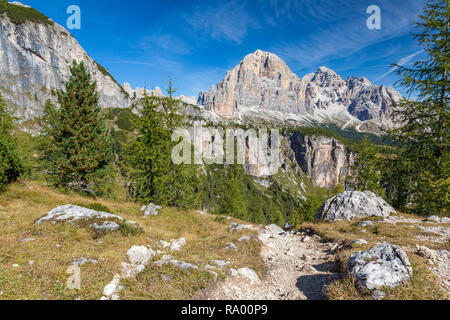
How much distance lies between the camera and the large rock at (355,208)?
49.6 feet

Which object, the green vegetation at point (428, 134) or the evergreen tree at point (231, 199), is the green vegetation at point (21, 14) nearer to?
the evergreen tree at point (231, 199)

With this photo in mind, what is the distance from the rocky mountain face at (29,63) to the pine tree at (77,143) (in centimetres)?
16421

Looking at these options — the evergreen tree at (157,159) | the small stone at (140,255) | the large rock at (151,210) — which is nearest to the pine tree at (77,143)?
the evergreen tree at (157,159)

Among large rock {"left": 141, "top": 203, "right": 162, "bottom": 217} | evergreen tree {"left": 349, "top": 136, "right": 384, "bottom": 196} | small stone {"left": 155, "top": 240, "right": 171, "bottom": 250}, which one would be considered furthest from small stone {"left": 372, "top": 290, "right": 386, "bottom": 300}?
evergreen tree {"left": 349, "top": 136, "right": 384, "bottom": 196}

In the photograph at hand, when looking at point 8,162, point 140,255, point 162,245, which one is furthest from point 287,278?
point 8,162

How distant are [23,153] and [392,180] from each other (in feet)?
98.2

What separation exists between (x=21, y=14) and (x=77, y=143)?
258 m

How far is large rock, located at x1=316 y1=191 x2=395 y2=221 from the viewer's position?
49.6ft

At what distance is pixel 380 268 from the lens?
18.1ft

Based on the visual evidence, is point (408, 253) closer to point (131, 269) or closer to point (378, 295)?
point (378, 295)

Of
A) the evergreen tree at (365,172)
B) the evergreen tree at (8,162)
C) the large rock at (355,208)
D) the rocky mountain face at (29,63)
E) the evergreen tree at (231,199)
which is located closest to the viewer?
the evergreen tree at (8,162)

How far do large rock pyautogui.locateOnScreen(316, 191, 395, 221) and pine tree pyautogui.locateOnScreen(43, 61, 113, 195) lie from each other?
2254cm

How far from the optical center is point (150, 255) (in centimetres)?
799
